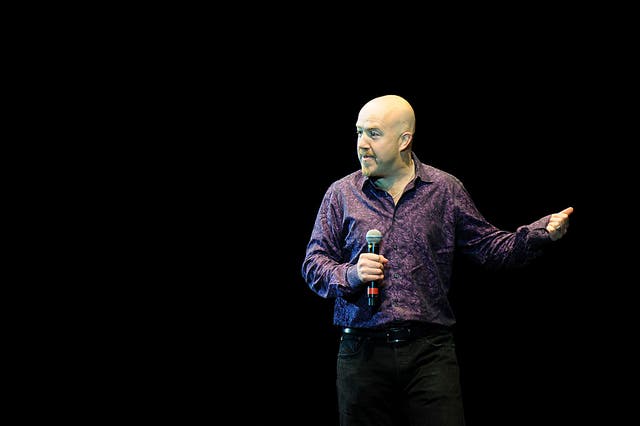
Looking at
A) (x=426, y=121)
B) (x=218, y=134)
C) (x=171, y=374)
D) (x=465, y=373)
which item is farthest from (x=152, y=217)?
(x=465, y=373)

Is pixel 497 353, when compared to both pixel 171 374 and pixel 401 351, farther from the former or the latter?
pixel 171 374

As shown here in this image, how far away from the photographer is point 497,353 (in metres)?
3.96

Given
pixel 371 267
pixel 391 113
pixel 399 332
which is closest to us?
pixel 371 267

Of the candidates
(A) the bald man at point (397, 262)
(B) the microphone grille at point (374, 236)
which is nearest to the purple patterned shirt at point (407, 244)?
(A) the bald man at point (397, 262)

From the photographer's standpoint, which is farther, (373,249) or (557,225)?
(557,225)

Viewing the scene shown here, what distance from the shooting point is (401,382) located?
3018mm

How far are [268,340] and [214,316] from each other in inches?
11.6

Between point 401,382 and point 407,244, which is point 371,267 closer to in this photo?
point 407,244

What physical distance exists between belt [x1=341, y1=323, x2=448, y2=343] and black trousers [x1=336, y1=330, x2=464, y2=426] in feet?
0.04

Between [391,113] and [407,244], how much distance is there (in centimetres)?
50

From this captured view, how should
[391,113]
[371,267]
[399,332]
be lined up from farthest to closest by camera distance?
[391,113] → [399,332] → [371,267]

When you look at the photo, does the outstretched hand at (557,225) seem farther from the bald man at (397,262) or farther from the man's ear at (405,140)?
the man's ear at (405,140)

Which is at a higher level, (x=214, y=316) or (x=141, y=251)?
(x=141, y=251)

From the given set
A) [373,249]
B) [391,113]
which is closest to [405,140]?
[391,113]
